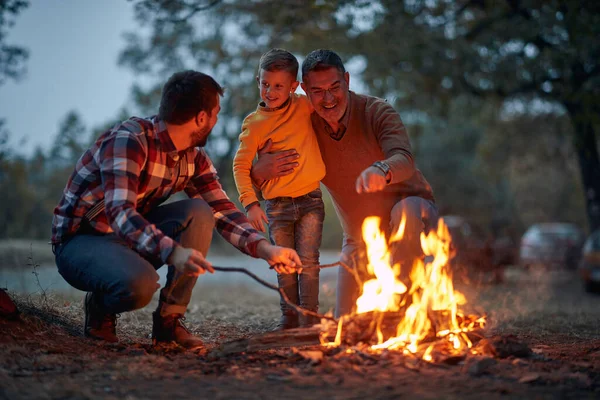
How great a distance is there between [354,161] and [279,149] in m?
0.63

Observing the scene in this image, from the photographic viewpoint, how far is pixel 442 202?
125ft

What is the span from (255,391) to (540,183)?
4284 cm

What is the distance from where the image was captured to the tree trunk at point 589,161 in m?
13.5

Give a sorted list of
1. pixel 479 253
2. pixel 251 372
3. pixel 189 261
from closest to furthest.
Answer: pixel 251 372
pixel 189 261
pixel 479 253

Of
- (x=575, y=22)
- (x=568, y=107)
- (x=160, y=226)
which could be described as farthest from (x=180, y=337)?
(x=568, y=107)

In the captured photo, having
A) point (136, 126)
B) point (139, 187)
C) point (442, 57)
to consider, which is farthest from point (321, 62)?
point (442, 57)

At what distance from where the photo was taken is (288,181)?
5.03 metres

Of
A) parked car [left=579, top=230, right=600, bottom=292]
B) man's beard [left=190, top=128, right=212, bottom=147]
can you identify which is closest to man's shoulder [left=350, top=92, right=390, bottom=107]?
man's beard [left=190, top=128, right=212, bottom=147]

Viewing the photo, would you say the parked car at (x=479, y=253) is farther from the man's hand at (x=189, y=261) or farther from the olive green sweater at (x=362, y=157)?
the man's hand at (x=189, y=261)

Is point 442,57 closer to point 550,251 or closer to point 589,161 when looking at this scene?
point 589,161

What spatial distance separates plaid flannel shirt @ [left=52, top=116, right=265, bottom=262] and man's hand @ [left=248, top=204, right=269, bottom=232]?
27 centimetres

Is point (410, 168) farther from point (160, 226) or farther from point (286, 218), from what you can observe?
point (160, 226)

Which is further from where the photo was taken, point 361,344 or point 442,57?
point 442,57

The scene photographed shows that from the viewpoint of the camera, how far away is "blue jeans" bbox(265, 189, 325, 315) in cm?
511
